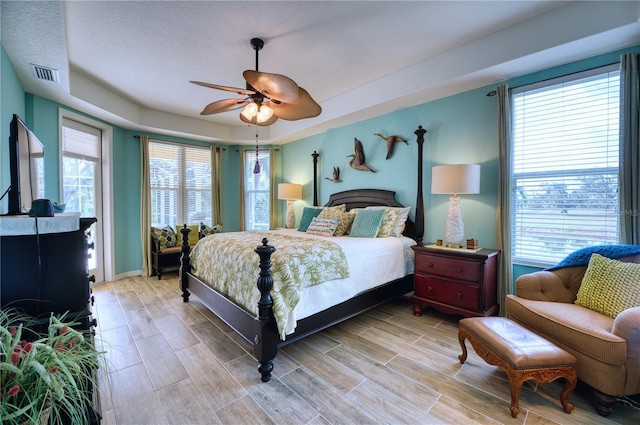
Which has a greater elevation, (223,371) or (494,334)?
(494,334)

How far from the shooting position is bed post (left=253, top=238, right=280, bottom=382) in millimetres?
1945

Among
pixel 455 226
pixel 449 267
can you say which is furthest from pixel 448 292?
pixel 455 226

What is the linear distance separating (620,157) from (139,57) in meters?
4.56

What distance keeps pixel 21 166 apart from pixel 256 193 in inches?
166

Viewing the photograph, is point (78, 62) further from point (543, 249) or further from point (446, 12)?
point (543, 249)

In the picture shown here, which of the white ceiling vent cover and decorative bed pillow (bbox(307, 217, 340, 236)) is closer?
the white ceiling vent cover

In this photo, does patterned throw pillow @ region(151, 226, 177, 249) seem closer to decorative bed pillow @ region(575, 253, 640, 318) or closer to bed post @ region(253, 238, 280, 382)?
bed post @ region(253, 238, 280, 382)

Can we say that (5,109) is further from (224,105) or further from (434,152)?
(434,152)

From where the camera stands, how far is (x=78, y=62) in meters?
2.97

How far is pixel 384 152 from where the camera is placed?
3914mm

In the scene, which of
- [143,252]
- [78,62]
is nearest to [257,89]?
[78,62]

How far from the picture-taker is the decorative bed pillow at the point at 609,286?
1.77 metres

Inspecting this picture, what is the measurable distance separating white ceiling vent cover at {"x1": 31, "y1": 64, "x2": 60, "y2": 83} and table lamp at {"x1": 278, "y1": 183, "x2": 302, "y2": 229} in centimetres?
313

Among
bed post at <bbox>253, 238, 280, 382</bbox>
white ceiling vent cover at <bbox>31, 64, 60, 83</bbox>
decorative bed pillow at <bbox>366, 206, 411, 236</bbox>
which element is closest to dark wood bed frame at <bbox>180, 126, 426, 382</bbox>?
bed post at <bbox>253, 238, 280, 382</bbox>
